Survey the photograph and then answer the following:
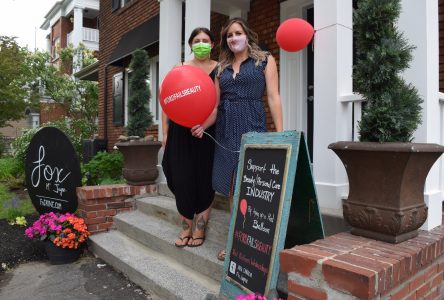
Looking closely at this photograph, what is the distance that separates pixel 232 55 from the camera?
263 centimetres

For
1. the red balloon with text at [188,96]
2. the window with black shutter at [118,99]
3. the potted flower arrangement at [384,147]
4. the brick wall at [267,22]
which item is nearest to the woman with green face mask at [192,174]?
the red balloon with text at [188,96]

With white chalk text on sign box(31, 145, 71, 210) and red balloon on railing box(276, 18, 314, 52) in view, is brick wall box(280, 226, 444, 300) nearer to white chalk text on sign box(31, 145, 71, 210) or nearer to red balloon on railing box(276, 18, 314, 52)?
red balloon on railing box(276, 18, 314, 52)

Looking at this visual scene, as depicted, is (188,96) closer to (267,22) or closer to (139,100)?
(139,100)

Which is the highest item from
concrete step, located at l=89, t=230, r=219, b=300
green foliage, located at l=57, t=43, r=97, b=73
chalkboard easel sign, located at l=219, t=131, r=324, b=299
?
green foliage, located at l=57, t=43, r=97, b=73

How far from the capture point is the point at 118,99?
27.6 ft

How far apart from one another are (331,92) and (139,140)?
9.03ft

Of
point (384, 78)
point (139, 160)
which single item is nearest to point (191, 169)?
point (384, 78)

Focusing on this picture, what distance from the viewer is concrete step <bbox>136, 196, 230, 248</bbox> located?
9.89ft

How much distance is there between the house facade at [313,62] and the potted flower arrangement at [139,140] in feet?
1.13

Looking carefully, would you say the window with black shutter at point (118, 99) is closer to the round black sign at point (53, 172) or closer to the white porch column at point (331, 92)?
the round black sign at point (53, 172)

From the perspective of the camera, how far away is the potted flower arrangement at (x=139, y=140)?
4512 millimetres

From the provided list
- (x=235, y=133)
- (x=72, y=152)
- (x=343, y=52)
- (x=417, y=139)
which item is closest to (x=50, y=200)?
(x=72, y=152)

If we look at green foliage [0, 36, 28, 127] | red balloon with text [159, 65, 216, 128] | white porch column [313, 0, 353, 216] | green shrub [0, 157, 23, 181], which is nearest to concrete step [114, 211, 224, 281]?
white porch column [313, 0, 353, 216]

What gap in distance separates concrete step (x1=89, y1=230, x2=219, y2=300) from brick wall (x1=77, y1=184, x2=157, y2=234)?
20cm
